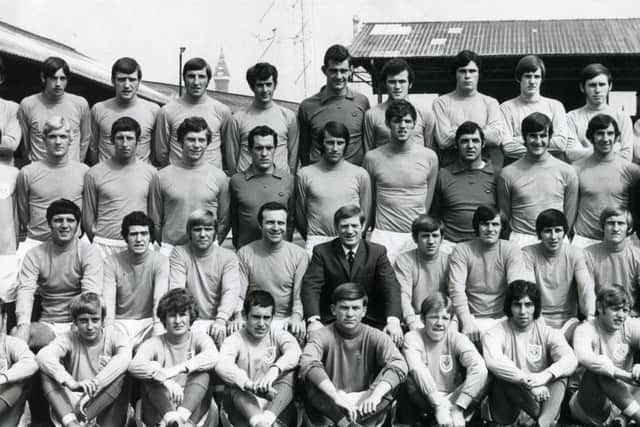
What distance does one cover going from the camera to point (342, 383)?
225 inches

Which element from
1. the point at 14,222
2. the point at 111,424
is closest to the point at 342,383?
the point at 111,424

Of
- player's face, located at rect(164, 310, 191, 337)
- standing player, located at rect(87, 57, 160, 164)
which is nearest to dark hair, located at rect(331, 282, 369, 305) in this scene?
player's face, located at rect(164, 310, 191, 337)

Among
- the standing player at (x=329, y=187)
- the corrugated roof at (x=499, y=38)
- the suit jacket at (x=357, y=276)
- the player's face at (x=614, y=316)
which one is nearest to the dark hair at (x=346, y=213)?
the suit jacket at (x=357, y=276)

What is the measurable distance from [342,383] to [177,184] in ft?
7.11

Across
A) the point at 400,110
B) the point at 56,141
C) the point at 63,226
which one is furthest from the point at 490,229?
the point at 56,141

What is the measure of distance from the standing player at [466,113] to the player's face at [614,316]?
5.43 feet

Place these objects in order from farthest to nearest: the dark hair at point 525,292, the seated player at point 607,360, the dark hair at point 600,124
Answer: the dark hair at point 600,124
the dark hair at point 525,292
the seated player at point 607,360

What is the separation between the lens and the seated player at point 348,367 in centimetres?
539

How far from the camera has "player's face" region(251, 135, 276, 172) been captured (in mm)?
6668

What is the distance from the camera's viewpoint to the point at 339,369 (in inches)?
225

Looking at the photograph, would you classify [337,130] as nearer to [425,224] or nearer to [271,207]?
[271,207]

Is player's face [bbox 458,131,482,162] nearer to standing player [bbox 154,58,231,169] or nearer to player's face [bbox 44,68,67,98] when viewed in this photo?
standing player [bbox 154,58,231,169]

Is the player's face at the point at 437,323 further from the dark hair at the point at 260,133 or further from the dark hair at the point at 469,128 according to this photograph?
the dark hair at the point at 260,133

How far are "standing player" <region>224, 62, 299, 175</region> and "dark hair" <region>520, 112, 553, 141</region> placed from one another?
6.75 ft
